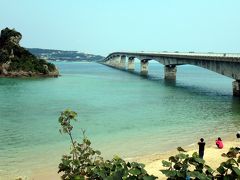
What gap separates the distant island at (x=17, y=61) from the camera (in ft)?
333

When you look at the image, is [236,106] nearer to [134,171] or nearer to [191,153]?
[191,153]

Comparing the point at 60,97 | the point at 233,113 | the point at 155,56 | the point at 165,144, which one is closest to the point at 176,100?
the point at 233,113

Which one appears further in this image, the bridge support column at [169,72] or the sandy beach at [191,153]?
the bridge support column at [169,72]

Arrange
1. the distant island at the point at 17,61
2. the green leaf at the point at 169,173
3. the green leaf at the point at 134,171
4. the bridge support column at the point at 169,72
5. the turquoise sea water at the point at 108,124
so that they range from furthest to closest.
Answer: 1. the bridge support column at the point at 169,72
2. the distant island at the point at 17,61
3. the turquoise sea water at the point at 108,124
4. the green leaf at the point at 134,171
5. the green leaf at the point at 169,173

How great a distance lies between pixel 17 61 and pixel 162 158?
Answer: 90.0 metres

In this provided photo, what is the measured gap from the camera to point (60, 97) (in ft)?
187

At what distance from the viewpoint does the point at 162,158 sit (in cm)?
2291

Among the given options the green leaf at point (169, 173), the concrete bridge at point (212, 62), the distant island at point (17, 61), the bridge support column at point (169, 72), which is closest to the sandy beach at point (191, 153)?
the green leaf at point (169, 173)

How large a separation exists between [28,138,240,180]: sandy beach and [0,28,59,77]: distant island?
80.9 m

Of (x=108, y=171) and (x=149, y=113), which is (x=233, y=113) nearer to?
(x=149, y=113)

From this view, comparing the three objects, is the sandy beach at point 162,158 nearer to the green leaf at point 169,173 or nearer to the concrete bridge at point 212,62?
the green leaf at point 169,173

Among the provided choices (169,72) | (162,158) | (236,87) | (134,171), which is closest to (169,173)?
(134,171)

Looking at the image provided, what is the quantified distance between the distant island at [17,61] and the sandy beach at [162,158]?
80.9 m

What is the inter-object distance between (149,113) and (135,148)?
665 inches
